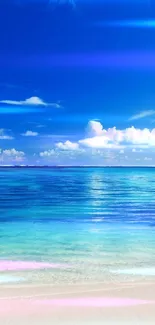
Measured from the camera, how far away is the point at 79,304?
116 inches

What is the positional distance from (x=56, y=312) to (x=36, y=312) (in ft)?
0.39

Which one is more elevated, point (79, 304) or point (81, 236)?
point (79, 304)

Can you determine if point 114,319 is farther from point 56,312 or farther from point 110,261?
point 110,261

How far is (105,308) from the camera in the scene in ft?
9.37

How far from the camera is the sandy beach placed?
2.62 metres

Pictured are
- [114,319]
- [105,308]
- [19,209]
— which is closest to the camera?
[114,319]

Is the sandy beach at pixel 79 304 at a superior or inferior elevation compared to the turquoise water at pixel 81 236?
superior

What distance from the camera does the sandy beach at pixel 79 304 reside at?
2617 millimetres

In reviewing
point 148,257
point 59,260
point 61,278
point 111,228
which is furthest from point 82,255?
point 111,228

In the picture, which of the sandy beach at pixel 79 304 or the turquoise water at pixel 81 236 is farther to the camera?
the turquoise water at pixel 81 236

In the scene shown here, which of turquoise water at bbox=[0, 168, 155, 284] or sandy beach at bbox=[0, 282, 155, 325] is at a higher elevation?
sandy beach at bbox=[0, 282, 155, 325]

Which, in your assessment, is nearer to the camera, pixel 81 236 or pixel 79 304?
pixel 79 304

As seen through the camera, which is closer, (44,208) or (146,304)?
(146,304)

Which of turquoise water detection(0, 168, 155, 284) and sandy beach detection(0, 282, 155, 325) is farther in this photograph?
turquoise water detection(0, 168, 155, 284)
